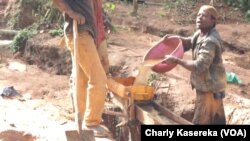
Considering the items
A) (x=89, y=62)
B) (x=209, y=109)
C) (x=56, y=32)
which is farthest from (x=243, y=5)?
(x=89, y=62)

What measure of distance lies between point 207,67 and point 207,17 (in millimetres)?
510

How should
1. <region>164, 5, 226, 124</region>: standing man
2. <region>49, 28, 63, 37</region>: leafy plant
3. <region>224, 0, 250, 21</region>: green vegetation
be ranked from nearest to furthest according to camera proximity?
<region>164, 5, 226, 124</region>: standing man
<region>49, 28, 63, 37</region>: leafy plant
<region>224, 0, 250, 21</region>: green vegetation

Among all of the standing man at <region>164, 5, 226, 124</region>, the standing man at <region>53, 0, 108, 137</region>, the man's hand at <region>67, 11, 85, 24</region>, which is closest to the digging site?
the standing man at <region>164, 5, 226, 124</region>

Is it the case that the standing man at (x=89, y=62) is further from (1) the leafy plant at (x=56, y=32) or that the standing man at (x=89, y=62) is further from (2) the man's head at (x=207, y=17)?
(1) the leafy plant at (x=56, y=32)

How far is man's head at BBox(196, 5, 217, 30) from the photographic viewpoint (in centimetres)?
459

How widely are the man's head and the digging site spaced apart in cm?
88

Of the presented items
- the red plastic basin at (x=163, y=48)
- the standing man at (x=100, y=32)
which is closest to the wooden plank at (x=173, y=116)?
the red plastic basin at (x=163, y=48)

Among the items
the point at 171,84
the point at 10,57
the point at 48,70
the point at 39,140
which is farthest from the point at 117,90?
the point at 10,57

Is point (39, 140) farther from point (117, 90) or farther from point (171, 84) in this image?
point (171, 84)

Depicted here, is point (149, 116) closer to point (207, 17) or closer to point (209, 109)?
point (209, 109)

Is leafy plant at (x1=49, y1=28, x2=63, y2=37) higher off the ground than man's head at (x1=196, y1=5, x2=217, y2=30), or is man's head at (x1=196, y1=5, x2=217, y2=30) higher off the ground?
man's head at (x1=196, y1=5, x2=217, y2=30)

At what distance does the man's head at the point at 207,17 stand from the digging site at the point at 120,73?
879 millimetres

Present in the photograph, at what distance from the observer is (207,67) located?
14.9ft

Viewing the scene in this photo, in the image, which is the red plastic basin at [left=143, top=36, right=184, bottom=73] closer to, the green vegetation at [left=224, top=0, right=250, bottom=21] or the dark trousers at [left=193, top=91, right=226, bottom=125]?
the dark trousers at [left=193, top=91, right=226, bottom=125]
